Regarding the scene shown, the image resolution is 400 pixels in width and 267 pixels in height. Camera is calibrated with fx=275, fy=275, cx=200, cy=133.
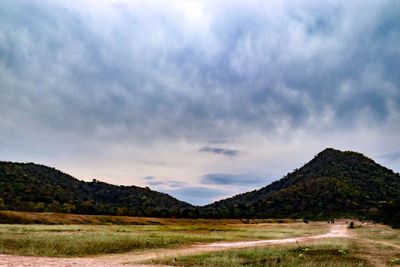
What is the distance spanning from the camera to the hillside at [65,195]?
312 feet

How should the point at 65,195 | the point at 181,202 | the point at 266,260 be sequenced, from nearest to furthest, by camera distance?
the point at 266,260 < the point at 65,195 < the point at 181,202

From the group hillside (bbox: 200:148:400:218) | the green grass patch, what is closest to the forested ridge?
hillside (bbox: 200:148:400:218)

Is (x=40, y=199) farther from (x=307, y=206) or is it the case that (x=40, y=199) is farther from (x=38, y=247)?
(x=307, y=206)

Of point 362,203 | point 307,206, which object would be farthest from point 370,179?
point 307,206

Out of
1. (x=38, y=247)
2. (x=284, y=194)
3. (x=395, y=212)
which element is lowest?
(x=38, y=247)

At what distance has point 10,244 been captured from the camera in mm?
25250

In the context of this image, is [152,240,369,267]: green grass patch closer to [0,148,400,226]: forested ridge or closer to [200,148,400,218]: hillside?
[0,148,400,226]: forested ridge

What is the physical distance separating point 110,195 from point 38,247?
16271 centimetres

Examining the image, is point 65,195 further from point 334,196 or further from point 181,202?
point 334,196

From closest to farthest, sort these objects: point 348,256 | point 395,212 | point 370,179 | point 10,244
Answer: point 348,256 → point 10,244 → point 395,212 → point 370,179

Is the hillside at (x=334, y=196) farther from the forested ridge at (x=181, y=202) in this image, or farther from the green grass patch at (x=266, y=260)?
the green grass patch at (x=266, y=260)

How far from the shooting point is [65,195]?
12725 cm

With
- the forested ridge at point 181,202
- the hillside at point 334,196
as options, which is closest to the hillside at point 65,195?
the forested ridge at point 181,202

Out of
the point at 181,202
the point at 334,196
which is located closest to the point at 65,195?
the point at 181,202
